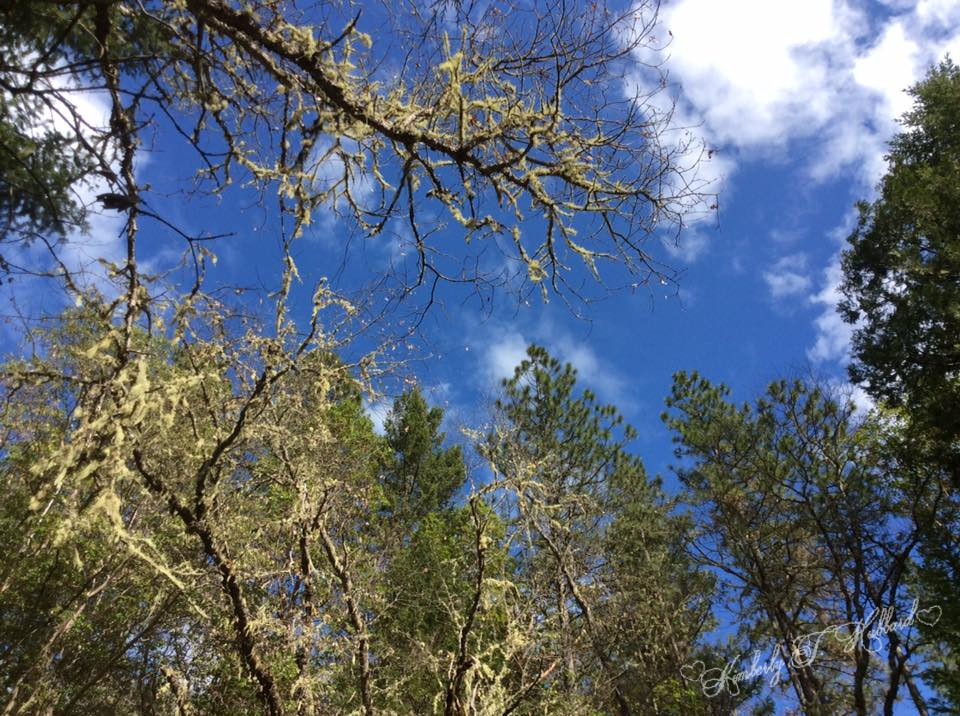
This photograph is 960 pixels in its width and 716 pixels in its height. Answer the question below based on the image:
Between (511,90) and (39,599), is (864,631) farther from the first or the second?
(39,599)

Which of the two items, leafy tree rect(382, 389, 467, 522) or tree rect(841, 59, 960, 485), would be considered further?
leafy tree rect(382, 389, 467, 522)

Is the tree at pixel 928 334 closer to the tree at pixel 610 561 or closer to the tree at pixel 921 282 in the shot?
the tree at pixel 921 282

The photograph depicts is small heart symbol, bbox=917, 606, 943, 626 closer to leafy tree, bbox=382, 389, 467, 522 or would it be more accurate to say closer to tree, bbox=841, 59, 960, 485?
tree, bbox=841, 59, 960, 485

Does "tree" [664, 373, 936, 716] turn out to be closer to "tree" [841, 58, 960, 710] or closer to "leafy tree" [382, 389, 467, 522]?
"tree" [841, 58, 960, 710]

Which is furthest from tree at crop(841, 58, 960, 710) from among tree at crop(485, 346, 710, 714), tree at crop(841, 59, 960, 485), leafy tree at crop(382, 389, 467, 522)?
leafy tree at crop(382, 389, 467, 522)

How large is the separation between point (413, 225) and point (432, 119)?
439 millimetres

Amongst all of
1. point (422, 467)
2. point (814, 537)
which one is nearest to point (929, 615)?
point (814, 537)

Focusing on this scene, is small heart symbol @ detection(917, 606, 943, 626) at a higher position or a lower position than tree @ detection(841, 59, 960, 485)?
lower

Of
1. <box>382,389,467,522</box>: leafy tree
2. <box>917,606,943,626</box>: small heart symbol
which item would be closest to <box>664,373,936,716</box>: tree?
<box>917,606,943,626</box>: small heart symbol

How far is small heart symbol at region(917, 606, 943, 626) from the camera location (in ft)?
→ 25.6

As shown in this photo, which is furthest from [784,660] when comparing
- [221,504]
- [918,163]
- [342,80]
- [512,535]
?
[342,80]

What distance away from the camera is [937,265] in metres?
8.01

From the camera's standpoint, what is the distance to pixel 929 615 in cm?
Answer: 793

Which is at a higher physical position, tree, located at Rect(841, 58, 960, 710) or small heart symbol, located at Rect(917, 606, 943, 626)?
tree, located at Rect(841, 58, 960, 710)
